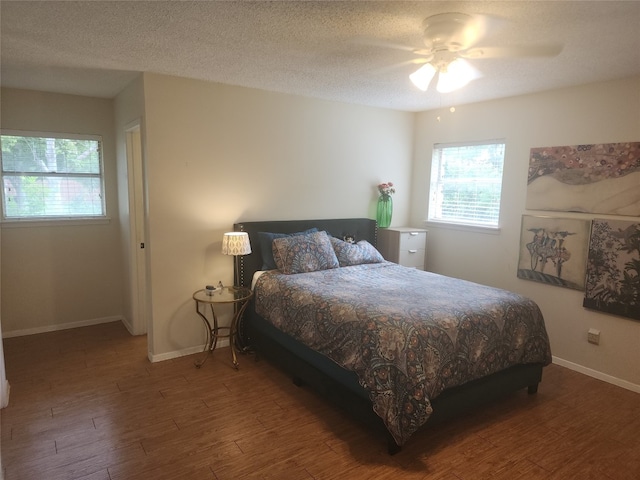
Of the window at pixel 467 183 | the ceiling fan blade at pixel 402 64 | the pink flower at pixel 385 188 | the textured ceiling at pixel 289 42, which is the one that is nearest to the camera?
the textured ceiling at pixel 289 42

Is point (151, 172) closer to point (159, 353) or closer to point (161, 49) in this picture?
point (161, 49)

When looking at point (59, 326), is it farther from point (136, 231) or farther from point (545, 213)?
point (545, 213)

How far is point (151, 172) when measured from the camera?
343 centimetres

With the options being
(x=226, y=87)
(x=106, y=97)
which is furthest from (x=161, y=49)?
(x=106, y=97)

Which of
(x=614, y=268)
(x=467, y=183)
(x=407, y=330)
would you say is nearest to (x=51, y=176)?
(x=407, y=330)

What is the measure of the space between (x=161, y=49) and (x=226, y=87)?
3.29 ft

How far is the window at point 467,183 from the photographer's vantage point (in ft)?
14.0

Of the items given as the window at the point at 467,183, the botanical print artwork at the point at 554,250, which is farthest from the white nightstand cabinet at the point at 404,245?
the botanical print artwork at the point at 554,250

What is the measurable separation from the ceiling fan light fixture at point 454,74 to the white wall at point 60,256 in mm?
3529

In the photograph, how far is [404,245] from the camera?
4.68 meters

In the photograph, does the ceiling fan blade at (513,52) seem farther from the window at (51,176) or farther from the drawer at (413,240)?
the window at (51,176)

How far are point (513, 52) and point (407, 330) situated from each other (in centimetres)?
188

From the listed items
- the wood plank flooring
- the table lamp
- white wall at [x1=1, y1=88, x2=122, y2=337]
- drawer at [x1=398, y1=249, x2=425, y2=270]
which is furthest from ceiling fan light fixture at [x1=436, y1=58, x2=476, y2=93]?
white wall at [x1=1, y1=88, x2=122, y2=337]

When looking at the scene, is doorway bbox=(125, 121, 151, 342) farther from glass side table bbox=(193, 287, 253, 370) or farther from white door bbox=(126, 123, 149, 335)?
glass side table bbox=(193, 287, 253, 370)
